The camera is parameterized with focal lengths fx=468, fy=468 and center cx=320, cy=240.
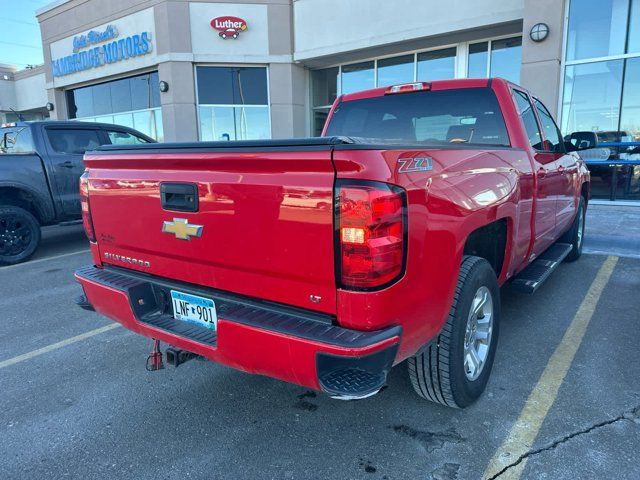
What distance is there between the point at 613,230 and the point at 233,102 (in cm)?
1173

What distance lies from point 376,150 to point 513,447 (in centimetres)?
171

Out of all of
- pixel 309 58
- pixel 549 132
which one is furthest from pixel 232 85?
pixel 549 132

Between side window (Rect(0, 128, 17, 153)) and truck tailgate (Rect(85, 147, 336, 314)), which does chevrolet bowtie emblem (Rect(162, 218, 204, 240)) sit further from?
side window (Rect(0, 128, 17, 153))

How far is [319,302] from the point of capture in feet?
6.68

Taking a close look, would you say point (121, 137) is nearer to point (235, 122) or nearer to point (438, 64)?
point (235, 122)

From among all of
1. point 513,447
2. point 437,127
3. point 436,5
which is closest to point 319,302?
point 513,447

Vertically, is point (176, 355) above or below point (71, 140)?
below

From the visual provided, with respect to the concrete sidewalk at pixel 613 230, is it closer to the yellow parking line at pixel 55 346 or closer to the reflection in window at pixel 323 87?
the yellow parking line at pixel 55 346

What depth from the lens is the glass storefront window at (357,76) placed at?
47.6 feet

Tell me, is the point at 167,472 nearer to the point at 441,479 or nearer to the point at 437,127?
the point at 441,479

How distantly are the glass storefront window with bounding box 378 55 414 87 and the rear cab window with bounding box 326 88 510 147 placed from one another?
1024 centimetres

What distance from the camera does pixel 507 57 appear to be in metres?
11.8

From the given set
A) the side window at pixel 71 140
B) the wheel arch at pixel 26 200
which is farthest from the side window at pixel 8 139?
the wheel arch at pixel 26 200

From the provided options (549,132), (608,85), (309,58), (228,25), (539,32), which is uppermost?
(228,25)
